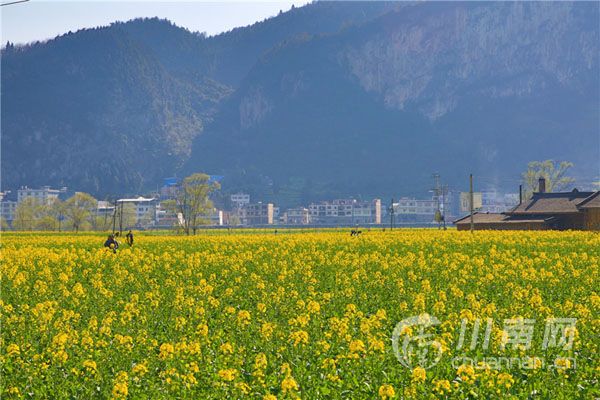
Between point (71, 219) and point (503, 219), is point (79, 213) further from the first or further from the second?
point (503, 219)

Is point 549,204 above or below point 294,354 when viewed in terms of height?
above

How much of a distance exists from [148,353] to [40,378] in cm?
200

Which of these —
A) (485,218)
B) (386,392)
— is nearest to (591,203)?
(485,218)

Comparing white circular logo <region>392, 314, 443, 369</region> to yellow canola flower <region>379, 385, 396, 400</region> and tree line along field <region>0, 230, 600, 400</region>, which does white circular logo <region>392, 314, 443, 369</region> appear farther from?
yellow canola flower <region>379, 385, 396, 400</region>

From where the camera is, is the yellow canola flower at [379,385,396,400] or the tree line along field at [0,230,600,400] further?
the tree line along field at [0,230,600,400]

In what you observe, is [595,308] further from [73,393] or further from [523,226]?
[523,226]

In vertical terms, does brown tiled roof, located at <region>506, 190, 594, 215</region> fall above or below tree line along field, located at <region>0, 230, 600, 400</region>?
above

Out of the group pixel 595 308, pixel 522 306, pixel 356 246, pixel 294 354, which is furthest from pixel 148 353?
pixel 356 246

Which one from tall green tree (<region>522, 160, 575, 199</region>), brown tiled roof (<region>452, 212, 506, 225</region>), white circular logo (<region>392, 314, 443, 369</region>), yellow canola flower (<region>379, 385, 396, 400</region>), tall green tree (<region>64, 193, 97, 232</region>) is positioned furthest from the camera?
tall green tree (<region>64, 193, 97, 232</region>)

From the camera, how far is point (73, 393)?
1055 cm

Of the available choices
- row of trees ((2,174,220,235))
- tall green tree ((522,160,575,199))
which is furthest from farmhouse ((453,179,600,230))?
row of trees ((2,174,220,235))

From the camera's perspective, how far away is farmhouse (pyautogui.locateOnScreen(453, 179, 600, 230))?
71375mm

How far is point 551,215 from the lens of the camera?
7744 cm

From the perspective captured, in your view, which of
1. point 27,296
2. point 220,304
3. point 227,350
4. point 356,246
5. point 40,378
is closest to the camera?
point 40,378
